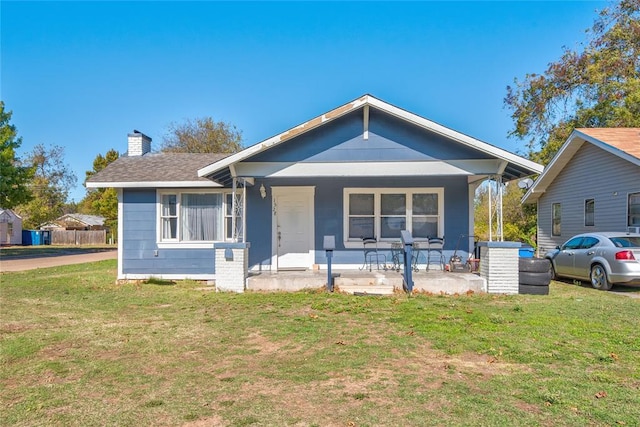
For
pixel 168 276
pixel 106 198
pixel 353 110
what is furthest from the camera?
pixel 106 198

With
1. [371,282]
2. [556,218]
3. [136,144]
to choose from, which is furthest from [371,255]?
[556,218]

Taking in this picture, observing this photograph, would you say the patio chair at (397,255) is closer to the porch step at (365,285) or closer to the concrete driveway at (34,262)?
the porch step at (365,285)

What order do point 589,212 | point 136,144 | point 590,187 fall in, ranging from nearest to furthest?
point 136,144
point 590,187
point 589,212

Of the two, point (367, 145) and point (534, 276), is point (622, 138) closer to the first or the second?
point (534, 276)

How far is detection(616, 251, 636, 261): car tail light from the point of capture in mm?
9938

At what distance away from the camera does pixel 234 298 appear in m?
8.95

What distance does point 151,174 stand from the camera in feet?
39.2

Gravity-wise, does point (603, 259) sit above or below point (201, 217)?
below

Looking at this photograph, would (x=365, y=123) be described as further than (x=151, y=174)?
No

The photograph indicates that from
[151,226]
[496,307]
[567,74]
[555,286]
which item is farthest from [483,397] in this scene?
[567,74]

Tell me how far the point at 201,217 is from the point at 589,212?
44.6ft

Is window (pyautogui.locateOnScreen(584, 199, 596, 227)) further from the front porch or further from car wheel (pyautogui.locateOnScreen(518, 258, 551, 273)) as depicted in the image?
the front porch

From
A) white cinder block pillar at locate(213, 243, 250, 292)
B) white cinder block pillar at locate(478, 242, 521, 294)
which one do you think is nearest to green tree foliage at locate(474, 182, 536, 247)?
white cinder block pillar at locate(478, 242, 521, 294)

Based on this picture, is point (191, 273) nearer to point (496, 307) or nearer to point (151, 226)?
point (151, 226)
